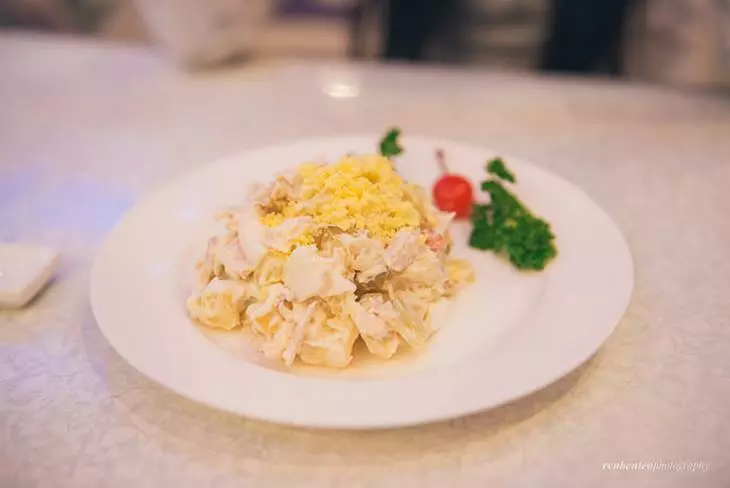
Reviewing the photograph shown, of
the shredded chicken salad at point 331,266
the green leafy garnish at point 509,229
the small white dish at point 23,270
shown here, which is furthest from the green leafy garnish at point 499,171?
the small white dish at point 23,270

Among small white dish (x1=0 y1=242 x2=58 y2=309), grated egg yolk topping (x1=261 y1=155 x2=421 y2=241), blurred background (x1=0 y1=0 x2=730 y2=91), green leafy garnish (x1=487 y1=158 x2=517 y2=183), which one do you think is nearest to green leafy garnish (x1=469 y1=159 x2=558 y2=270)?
green leafy garnish (x1=487 y1=158 x2=517 y2=183)

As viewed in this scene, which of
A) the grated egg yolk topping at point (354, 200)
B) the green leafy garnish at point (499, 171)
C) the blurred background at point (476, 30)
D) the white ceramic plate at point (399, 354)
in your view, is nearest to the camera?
the white ceramic plate at point (399, 354)

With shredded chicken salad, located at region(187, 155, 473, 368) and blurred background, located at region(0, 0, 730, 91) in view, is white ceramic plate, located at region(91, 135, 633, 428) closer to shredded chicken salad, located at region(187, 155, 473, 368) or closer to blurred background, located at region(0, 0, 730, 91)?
shredded chicken salad, located at region(187, 155, 473, 368)

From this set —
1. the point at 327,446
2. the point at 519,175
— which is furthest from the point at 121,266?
the point at 519,175

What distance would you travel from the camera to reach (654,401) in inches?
35.4

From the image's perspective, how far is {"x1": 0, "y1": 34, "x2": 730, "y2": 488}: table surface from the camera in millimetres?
833

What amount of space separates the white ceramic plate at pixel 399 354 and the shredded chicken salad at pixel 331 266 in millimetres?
37

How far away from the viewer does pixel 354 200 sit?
1.03 meters

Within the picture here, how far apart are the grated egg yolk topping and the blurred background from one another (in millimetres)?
918

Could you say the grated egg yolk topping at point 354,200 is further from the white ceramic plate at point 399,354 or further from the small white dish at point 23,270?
the small white dish at point 23,270

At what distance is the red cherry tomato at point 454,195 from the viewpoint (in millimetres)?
1264

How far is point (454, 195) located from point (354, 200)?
29 cm

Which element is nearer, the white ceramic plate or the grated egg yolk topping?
the white ceramic plate

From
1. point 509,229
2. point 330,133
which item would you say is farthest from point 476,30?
point 509,229
